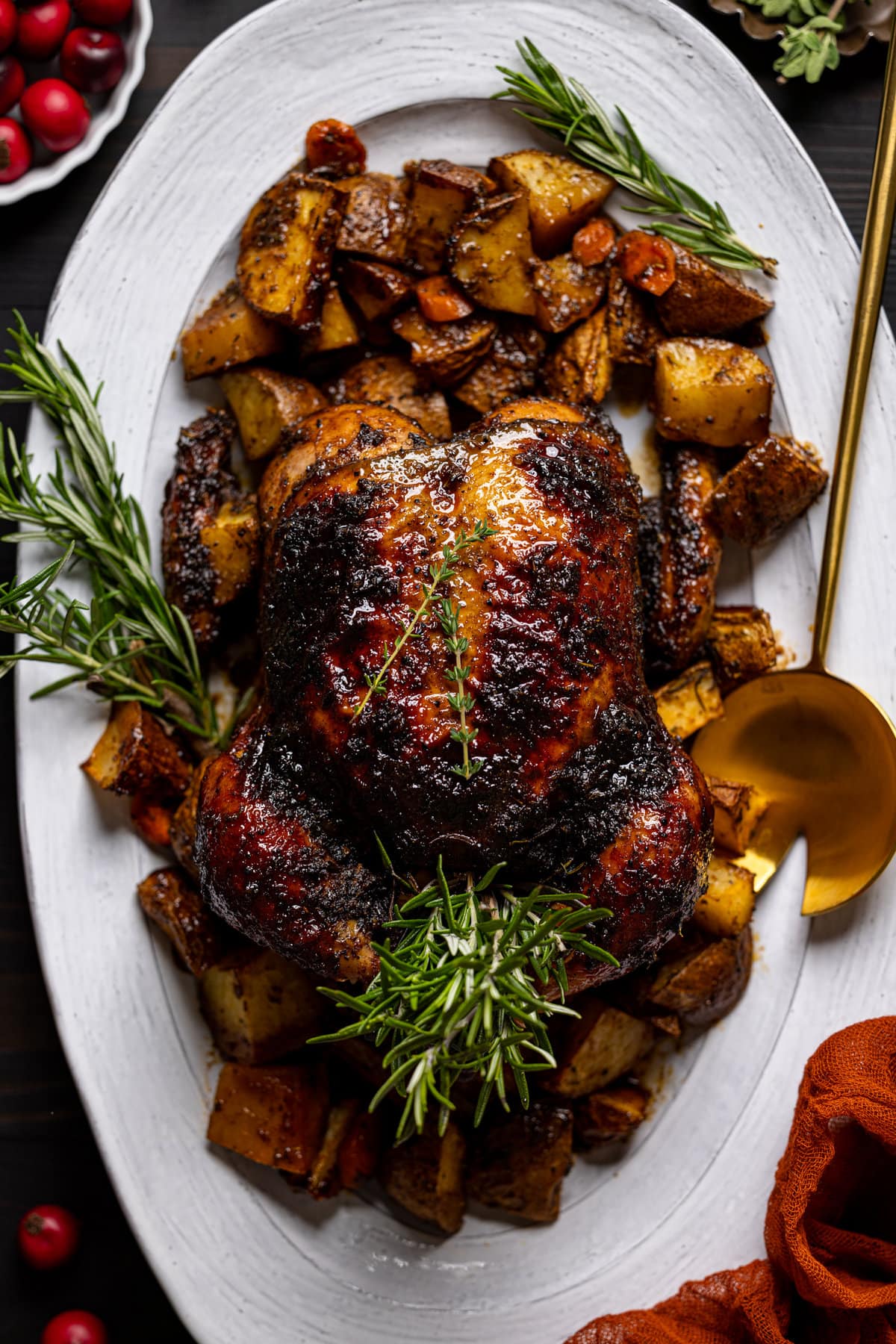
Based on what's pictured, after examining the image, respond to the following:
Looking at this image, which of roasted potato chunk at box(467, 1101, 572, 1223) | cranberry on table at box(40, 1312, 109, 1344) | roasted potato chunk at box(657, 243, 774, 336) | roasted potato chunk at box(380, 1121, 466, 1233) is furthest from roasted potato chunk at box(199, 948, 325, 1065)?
roasted potato chunk at box(657, 243, 774, 336)

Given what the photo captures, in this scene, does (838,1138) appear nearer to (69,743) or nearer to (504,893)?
(504,893)

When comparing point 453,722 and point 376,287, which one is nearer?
point 453,722

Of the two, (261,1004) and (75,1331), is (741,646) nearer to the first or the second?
(261,1004)

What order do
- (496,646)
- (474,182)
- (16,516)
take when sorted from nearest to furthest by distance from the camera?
(496,646) → (16,516) → (474,182)

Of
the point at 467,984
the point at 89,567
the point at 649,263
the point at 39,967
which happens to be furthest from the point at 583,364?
the point at 39,967

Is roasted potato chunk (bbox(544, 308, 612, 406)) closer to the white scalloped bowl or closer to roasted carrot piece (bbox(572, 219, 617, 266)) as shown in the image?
roasted carrot piece (bbox(572, 219, 617, 266))

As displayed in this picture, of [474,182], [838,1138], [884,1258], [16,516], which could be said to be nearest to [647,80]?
[474,182]
